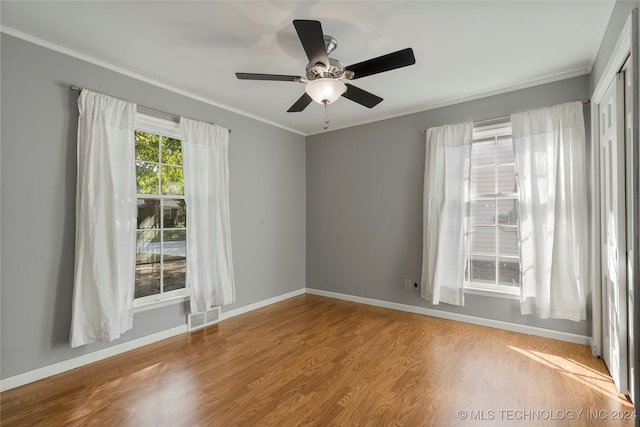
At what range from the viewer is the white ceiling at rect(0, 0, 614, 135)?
2.05 meters

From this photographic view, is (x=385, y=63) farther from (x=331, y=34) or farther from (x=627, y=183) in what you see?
(x=627, y=183)

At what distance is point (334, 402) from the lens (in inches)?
82.4

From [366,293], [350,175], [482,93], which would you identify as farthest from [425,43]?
[366,293]

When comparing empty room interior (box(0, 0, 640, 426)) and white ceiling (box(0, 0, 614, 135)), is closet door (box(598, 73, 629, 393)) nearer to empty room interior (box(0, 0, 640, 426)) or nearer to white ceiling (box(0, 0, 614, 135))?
empty room interior (box(0, 0, 640, 426))

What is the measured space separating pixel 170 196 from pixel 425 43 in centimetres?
294

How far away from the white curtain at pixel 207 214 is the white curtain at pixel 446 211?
2493mm

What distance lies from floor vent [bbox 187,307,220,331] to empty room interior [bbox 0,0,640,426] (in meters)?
0.02

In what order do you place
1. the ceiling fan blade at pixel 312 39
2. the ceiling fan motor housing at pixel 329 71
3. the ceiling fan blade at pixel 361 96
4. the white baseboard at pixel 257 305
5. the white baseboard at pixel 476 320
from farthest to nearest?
the white baseboard at pixel 257 305, the white baseboard at pixel 476 320, the ceiling fan blade at pixel 361 96, the ceiling fan motor housing at pixel 329 71, the ceiling fan blade at pixel 312 39

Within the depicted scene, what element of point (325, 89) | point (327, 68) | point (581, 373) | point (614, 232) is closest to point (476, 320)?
point (581, 373)

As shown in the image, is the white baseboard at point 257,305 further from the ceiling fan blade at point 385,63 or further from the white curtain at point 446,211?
the ceiling fan blade at point 385,63

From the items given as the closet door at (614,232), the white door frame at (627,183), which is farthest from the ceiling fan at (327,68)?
the closet door at (614,232)

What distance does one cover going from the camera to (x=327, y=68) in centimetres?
211

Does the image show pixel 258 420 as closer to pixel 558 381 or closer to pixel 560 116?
pixel 558 381

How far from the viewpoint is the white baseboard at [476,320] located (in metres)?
3.02
